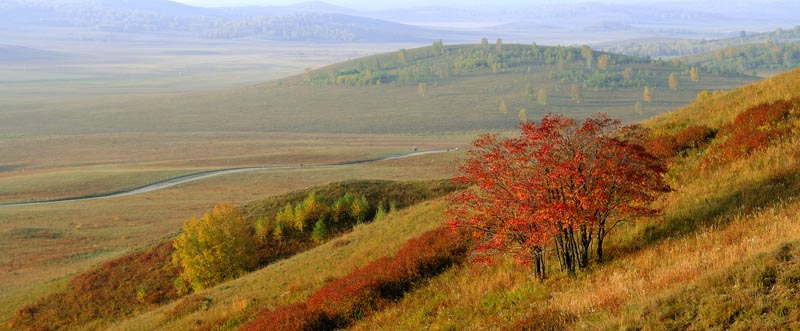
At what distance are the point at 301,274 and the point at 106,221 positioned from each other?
47760 millimetres

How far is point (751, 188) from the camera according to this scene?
666 inches

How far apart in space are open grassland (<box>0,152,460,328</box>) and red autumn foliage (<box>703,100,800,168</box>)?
37051mm

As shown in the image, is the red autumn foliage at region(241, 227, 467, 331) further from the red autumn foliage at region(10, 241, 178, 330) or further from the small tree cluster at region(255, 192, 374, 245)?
the small tree cluster at region(255, 192, 374, 245)

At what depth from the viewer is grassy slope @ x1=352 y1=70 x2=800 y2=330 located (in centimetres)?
1079

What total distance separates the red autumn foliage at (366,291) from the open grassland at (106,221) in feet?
95.0

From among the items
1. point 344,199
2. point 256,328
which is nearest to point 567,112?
point 344,199

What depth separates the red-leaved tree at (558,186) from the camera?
1462 centimetres

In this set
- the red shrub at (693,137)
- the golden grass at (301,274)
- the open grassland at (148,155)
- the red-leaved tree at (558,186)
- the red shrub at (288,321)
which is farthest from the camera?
the open grassland at (148,155)

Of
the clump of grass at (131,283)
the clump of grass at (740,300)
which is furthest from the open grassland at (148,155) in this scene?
the clump of grass at (740,300)

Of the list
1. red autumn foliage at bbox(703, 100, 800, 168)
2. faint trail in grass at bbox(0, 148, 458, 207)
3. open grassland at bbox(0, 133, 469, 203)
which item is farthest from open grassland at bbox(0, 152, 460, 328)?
red autumn foliage at bbox(703, 100, 800, 168)

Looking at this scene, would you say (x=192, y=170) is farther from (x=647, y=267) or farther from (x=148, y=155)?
(x=647, y=267)

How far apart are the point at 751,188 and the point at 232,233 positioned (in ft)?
99.5

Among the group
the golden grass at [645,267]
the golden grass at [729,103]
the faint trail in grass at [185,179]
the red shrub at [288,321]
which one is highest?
the golden grass at [729,103]

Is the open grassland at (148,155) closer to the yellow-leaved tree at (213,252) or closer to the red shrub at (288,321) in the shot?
the yellow-leaved tree at (213,252)
